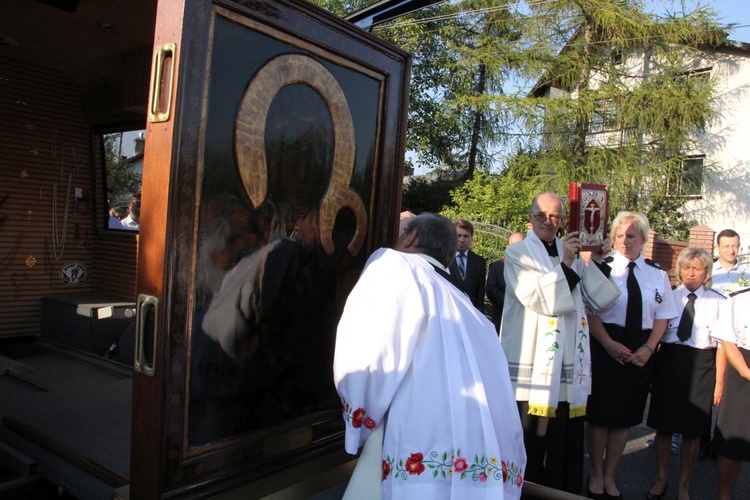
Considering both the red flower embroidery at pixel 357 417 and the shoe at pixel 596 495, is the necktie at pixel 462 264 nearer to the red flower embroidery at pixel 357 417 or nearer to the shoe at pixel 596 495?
the shoe at pixel 596 495

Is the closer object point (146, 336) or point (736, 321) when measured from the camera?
point (146, 336)

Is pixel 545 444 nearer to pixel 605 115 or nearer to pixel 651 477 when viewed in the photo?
pixel 651 477

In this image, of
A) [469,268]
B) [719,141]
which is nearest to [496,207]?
[469,268]

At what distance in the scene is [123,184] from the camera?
5250 millimetres

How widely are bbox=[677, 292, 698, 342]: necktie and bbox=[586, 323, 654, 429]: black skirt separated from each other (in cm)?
40

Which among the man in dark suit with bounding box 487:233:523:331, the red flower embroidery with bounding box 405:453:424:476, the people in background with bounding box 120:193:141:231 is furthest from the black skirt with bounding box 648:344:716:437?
the people in background with bounding box 120:193:141:231

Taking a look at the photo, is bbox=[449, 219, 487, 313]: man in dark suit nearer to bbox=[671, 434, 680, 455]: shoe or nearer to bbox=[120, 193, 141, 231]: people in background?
bbox=[671, 434, 680, 455]: shoe

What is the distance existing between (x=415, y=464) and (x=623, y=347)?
2.54m

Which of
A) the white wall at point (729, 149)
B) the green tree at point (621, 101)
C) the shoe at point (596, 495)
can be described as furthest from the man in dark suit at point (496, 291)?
the white wall at point (729, 149)

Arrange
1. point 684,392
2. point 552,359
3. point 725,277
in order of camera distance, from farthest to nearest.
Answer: point 725,277, point 684,392, point 552,359

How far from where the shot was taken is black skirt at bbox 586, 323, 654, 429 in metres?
3.91

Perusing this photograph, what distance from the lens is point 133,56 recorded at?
4383mm

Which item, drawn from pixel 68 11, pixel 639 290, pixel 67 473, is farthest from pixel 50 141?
pixel 639 290

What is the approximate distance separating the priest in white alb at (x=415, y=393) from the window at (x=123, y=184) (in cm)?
391
